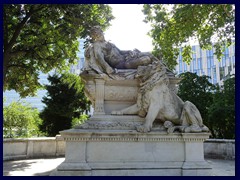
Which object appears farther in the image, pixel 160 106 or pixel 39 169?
pixel 39 169

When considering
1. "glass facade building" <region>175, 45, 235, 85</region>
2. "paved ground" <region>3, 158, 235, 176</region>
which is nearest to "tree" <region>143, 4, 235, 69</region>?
"paved ground" <region>3, 158, 235, 176</region>

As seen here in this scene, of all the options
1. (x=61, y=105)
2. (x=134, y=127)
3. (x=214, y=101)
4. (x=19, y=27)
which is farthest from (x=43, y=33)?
(x=214, y=101)

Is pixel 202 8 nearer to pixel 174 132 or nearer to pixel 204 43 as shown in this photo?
pixel 204 43

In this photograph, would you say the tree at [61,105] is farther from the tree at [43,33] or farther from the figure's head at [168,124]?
the figure's head at [168,124]

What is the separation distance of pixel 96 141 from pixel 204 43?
7.15 m

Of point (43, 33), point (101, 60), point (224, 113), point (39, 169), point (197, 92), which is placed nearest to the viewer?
point (101, 60)

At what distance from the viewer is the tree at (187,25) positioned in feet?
30.4

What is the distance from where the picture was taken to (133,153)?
6559 mm

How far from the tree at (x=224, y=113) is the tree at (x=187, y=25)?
22.4 feet

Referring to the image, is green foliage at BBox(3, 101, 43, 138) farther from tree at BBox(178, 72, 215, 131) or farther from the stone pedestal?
the stone pedestal

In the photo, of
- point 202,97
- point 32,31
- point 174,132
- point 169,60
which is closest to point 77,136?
point 174,132

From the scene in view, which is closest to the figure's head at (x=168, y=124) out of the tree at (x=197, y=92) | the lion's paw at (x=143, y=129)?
the lion's paw at (x=143, y=129)

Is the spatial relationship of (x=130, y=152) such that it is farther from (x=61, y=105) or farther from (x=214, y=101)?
(x=61, y=105)

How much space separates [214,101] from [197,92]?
10.1 feet
